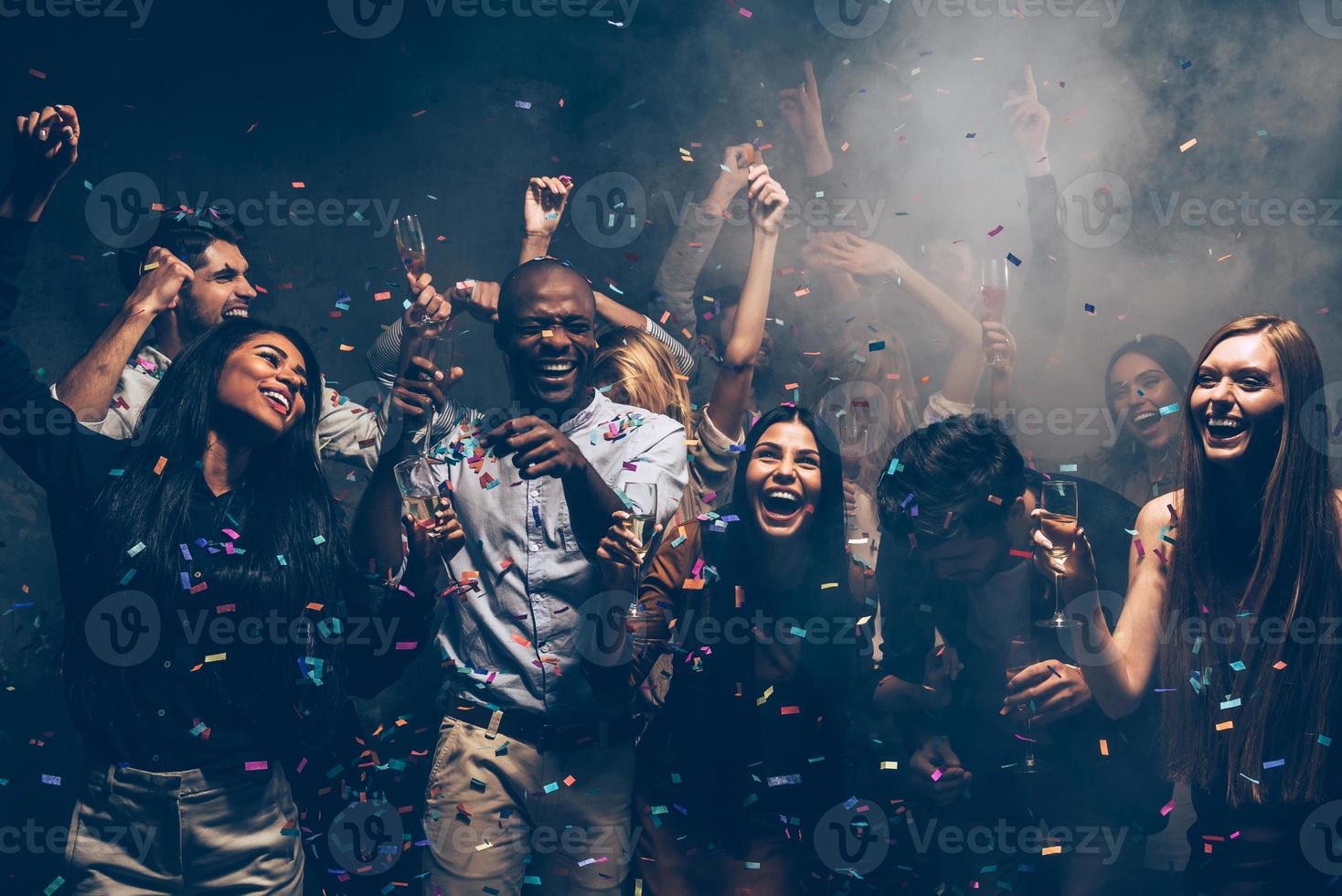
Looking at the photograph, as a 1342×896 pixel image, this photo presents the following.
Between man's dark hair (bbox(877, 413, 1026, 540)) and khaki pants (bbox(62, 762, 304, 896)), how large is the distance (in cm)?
253

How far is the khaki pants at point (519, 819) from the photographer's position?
13.8 feet

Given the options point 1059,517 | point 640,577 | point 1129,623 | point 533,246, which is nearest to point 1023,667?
point 1129,623

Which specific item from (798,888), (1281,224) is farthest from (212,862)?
(1281,224)

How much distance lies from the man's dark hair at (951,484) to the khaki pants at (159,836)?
2.53 meters

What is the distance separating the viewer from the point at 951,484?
174 inches

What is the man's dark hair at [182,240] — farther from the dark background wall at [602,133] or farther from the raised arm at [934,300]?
the raised arm at [934,300]

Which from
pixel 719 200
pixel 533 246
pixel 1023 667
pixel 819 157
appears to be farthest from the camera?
pixel 819 157

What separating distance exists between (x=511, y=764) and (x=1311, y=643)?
2.73 metres

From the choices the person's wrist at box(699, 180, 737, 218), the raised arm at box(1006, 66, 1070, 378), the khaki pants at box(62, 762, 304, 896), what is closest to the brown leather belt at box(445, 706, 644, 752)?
the khaki pants at box(62, 762, 304, 896)

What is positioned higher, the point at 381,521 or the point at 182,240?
the point at 182,240

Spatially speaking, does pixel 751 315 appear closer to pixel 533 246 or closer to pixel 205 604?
pixel 533 246

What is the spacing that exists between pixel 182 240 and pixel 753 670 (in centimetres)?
289

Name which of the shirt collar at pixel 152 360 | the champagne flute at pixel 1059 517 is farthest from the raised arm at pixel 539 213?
the champagne flute at pixel 1059 517

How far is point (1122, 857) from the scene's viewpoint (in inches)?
171
